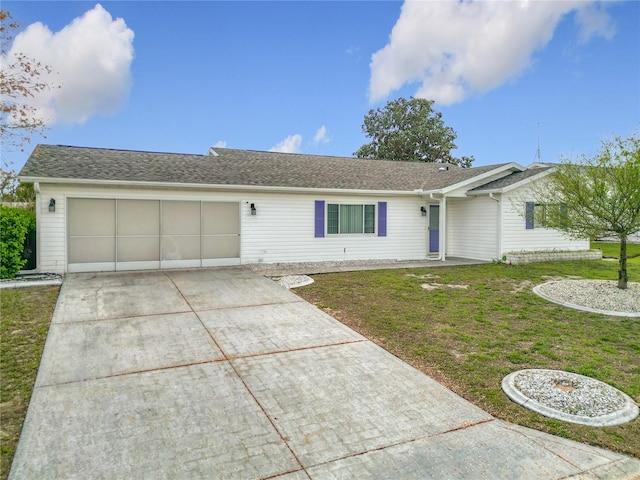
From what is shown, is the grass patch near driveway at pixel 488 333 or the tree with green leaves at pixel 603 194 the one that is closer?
the grass patch near driveway at pixel 488 333

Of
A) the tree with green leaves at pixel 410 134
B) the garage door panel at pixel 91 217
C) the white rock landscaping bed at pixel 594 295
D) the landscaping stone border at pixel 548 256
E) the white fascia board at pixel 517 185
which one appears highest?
the tree with green leaves at pixel 410 134

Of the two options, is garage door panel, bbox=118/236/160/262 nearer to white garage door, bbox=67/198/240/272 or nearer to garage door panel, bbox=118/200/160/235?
white garage door, bbox=67/198/240/272

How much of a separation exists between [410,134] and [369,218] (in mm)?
21632

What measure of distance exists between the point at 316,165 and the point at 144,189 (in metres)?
6.65

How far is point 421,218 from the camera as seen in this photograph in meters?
14.6

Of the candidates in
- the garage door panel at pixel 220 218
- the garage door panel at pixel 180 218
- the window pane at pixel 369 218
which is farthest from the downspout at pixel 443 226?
the garage door panel at pixel 180 218

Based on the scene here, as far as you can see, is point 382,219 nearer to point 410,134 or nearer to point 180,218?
point 180,218

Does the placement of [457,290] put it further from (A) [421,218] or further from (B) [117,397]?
(B) [117,397]

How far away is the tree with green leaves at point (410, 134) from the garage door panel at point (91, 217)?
26.3m

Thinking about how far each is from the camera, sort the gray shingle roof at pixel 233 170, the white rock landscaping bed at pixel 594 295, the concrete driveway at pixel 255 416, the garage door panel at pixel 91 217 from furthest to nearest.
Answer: the gray shingle roof at pixel 233 170 → the garage door panel at pixel 91 217 → the white rock landscaping bed at pixel 594 295 → the concrete driveway at pixel 255 416

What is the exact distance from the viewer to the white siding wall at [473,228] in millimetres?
13844

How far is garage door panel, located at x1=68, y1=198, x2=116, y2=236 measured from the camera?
10.5m

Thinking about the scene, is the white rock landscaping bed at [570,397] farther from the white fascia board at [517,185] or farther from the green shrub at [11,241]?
the green shrub at [11,241]

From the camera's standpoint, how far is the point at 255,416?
11.8 ft
